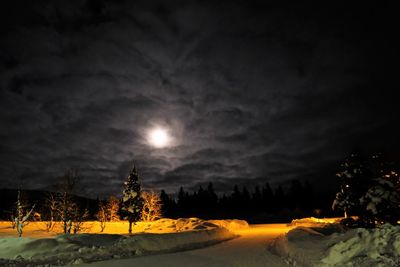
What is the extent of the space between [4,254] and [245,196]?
417 feet

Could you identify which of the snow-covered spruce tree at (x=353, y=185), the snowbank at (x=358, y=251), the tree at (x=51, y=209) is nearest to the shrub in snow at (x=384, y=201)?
the snow-covered spruce tree at (x=353, y=185)

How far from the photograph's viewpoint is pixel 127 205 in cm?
5728

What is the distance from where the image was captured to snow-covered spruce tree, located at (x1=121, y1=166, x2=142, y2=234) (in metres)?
56.6

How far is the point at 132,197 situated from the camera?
5788cm

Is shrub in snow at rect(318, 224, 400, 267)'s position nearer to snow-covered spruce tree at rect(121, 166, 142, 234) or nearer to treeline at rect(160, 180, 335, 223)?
snow-covered spruce tree at rect(121, 166, 142, 234)

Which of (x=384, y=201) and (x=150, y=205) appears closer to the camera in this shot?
(x=384, y=201)

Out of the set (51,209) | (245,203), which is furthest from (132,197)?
(245,203)

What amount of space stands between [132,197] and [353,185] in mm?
40289

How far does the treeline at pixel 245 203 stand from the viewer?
4995 inches

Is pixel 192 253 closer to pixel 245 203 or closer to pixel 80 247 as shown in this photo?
pixel 80 247

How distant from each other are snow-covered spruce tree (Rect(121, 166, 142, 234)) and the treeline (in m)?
71.8

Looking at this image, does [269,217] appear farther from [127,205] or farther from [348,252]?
[348,252]

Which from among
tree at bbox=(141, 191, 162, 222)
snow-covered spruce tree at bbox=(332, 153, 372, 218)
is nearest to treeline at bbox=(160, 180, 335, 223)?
tree at bbox=(141, 191, 162, 222)

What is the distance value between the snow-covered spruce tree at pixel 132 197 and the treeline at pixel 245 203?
71823 mm
